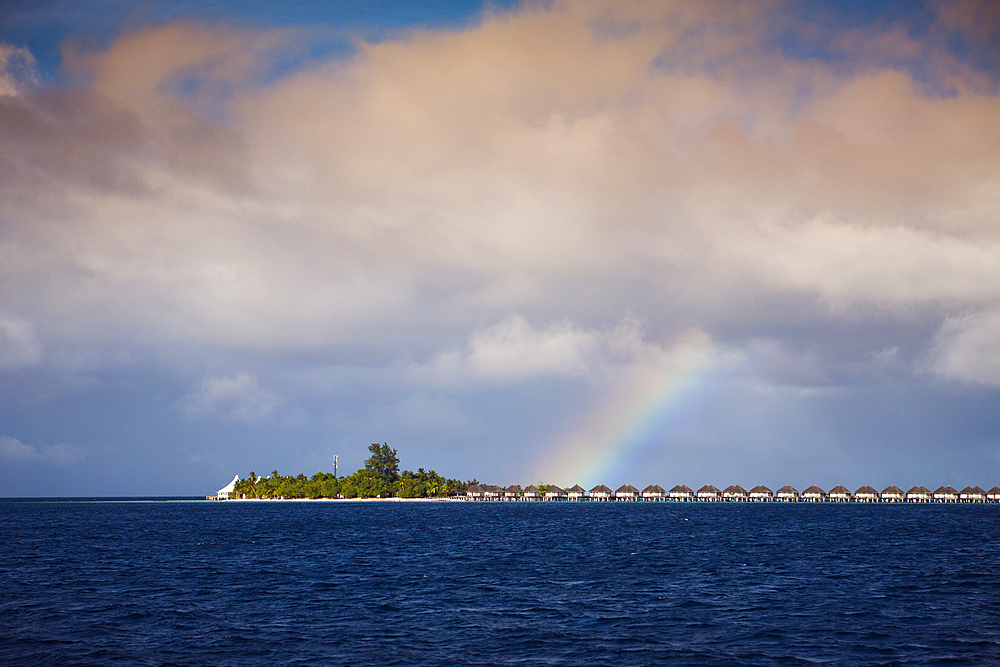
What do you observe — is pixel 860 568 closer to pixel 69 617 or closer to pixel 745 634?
pixel 745 634

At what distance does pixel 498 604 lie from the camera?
41281 mm

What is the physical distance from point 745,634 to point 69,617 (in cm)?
3425

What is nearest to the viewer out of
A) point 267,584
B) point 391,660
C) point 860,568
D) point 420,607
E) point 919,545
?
point 391,660

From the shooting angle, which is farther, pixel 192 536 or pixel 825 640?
pixel 192 536

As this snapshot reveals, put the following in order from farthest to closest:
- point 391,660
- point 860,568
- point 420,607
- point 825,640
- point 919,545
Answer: point 919,545 < point 860,568 < point 420,607 < point 825,640 < point 391,660

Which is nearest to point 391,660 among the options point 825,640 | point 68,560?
point 825,640

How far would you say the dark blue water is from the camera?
30.4 m

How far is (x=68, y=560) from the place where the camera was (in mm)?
63781

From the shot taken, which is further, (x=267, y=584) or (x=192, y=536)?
(x=192, y=536)


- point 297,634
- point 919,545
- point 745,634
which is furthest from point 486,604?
point 919,545

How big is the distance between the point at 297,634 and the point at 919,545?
74.0m

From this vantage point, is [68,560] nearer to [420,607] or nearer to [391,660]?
[420,607]

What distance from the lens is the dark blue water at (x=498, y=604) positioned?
3038 cm

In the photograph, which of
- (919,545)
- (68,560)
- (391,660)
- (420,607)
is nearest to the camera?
(391,660)
